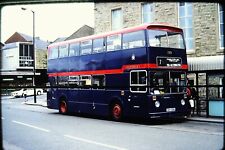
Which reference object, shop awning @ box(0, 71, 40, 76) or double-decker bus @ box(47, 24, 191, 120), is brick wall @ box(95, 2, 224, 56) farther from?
shop awning @ box(0, 71, 40, 76)

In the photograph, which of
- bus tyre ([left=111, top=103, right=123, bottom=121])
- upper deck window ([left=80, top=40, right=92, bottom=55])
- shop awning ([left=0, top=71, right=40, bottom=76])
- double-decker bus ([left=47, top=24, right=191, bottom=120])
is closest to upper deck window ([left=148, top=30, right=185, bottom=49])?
double-decker bus ([left=47, top=24, right=191, bottom=120])

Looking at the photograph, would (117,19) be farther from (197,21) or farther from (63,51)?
(63,51)

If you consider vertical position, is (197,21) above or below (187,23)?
above

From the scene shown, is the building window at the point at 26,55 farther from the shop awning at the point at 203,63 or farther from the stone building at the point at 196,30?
the shop awning at the point at 203,63

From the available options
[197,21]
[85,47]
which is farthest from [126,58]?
[197,21]

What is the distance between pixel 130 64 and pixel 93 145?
3032 millimetres

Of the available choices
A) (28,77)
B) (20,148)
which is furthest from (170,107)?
(28,77)

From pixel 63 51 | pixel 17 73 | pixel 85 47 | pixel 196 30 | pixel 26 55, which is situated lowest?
pixel 17 73

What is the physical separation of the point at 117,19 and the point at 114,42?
31.1ft

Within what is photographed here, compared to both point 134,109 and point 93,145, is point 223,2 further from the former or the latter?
point 134,109

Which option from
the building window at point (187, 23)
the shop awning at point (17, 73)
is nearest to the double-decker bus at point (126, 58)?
the building window at point (187, 23)

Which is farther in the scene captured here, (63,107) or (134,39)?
(63,107)

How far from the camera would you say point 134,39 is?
31.4 ft

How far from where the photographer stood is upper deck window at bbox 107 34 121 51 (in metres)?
9.99
